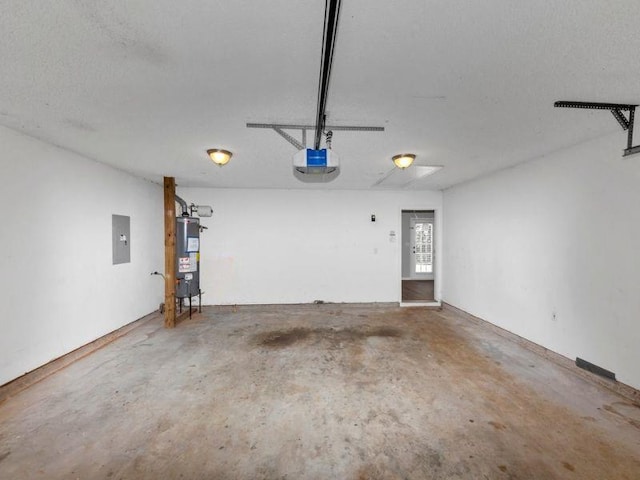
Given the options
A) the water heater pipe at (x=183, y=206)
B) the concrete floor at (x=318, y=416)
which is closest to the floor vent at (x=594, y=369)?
the concrete floor at (x=318, y=416)

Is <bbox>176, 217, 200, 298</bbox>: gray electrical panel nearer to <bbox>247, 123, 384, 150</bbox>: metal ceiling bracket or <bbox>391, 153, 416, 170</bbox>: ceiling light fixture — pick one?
<bbox>247, 123, 384, 150</bbox>: metal ceiling bracket

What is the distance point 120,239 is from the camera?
404cm

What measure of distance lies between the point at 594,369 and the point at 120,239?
5.85 meters

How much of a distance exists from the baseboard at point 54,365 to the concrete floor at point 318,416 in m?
0.11

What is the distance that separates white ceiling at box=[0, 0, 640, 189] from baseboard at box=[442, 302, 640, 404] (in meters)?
2.14

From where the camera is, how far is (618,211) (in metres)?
2.55

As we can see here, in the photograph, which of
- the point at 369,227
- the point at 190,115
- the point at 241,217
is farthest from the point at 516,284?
the point at 241,217

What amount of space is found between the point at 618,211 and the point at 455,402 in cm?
227

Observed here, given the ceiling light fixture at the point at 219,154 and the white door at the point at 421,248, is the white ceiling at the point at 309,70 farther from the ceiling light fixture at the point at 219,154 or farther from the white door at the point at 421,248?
the white door at the point at 421,248

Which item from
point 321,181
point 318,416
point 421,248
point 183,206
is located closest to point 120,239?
point 183,206

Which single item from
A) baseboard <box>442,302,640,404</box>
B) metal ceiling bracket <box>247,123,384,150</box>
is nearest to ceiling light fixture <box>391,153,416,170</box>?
metal ceiling bracket <box>247,123,384,150</box>

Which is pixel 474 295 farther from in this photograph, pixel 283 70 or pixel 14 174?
pixel 14 174

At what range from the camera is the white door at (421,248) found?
9312mm

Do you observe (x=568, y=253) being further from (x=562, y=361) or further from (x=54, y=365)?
(x=54, y=365)
